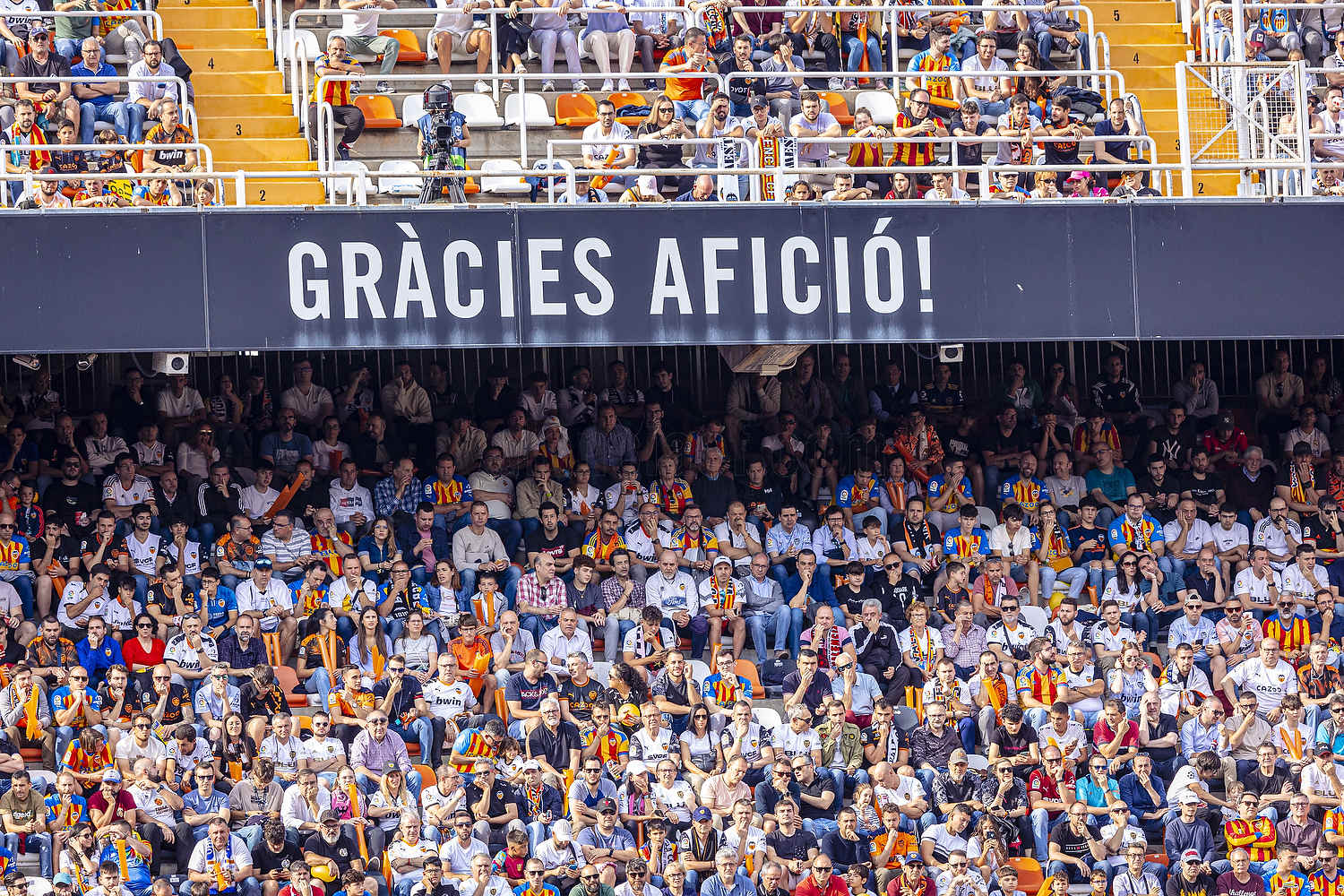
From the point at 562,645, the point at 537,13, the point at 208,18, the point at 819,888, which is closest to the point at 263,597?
the point at 562,645

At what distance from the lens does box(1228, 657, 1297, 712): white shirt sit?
715 inches

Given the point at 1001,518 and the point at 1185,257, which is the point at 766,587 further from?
the point at 1185,257

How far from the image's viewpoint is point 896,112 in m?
20.8

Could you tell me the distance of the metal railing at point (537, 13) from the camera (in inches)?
789

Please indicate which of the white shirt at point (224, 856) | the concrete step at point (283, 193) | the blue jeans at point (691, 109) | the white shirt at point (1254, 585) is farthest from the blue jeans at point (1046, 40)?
the white shirt at point (224, 856)

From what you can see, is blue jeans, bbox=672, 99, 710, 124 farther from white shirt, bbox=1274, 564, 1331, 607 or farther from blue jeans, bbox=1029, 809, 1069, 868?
blue jeans, bbox=1029, 809, 1069, 868

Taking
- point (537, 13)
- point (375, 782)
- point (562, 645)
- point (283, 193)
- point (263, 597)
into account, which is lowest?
point (375, 782)

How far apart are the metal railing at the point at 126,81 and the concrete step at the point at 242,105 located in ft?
3.07

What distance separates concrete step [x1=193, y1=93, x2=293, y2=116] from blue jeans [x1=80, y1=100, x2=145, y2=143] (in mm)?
1759

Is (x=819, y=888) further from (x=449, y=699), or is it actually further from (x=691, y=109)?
(x=691, y=109)

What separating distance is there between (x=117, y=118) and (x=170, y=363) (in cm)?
215

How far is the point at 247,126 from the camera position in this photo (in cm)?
2081

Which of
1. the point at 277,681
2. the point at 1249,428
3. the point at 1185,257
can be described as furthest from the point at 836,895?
the point at 1249,428

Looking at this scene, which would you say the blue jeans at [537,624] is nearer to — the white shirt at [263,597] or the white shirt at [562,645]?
the white shirt at [562,645]
